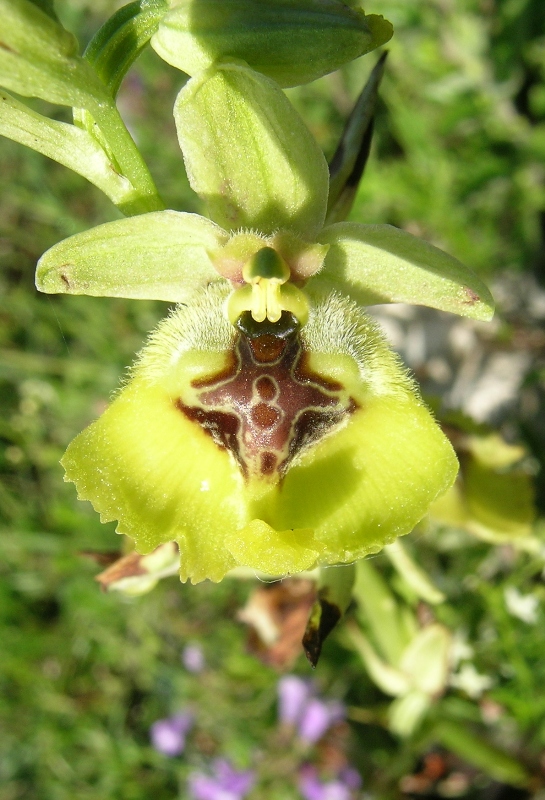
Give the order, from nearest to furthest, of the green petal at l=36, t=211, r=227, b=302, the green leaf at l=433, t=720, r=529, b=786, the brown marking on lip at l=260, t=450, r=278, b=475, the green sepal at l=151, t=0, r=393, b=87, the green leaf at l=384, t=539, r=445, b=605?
the green sepal at l=151, t=0, r=393, b=87, the green petal at l=36, t=211, r=227, b=302, the brown marking on lip at l=260, t=450, r=278, b=475, the green leaf at l=384, t=539, r=445, b=605, the green leaf at l=433, t=720, r=529, b=786

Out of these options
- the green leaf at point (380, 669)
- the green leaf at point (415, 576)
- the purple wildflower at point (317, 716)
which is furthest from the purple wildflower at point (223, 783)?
the green leaf at point (415, 576)

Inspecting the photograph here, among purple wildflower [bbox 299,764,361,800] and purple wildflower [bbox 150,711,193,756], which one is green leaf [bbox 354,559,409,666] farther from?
purple wildflower [bbox 150,711,193,756]

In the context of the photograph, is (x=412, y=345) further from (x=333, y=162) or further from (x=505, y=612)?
(x=333, y=162)

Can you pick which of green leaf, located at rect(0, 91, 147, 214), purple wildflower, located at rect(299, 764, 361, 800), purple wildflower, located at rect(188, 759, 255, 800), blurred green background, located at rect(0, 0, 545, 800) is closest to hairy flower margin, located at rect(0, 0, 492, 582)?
green leaf, located at rect(0, 91, 147, 214)

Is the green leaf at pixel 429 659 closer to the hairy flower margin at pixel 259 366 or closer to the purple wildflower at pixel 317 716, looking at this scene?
the purple wildflower at pixel 317 716

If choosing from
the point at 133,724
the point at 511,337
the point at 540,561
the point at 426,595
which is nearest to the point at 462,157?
the point at 511,337

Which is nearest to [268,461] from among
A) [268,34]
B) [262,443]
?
[262,443]
